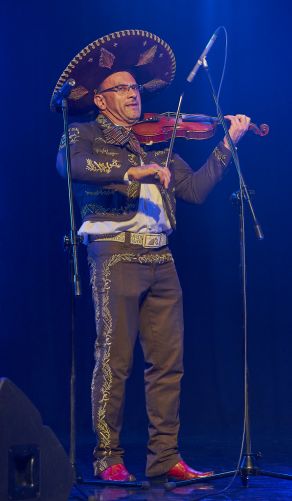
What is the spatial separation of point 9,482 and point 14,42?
294 centimetres

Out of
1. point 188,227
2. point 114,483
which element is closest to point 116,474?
point 114,483

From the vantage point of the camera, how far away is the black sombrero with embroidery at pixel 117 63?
342 cm

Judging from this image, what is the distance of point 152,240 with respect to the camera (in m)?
3.42

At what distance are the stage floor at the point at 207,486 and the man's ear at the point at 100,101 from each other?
4.95ft

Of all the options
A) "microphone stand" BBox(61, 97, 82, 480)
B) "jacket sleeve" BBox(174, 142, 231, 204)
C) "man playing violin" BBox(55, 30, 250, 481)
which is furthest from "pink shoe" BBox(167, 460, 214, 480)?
"jacket sleeve" BBox(174, 142, 231, 204)

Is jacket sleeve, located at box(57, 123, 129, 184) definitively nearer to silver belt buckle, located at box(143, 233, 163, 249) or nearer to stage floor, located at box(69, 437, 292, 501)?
silver belt buckle, located at box(143, 233, 163, 249)

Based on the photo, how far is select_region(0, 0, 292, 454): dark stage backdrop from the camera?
4.63 metres

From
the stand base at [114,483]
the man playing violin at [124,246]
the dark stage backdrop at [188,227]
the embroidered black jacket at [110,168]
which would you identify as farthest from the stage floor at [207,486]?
the embroidered black jacket at [110,168]

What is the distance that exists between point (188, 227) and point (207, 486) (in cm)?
196

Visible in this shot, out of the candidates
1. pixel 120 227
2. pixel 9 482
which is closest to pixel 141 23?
pixel 120 227

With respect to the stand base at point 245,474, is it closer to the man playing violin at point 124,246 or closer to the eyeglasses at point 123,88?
the man playing violin at point 124,246

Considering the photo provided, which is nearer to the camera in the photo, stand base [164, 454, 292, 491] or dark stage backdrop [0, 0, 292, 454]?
stand base [164, 454, 292, 491]

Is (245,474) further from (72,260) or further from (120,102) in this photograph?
(120,102)

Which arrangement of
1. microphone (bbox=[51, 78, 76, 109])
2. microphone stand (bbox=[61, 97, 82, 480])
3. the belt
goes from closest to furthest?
microphone stand (bbox=[61, 97, 82, 480]), microphone (bbox=[51, 78, 76, 109]), the belt
